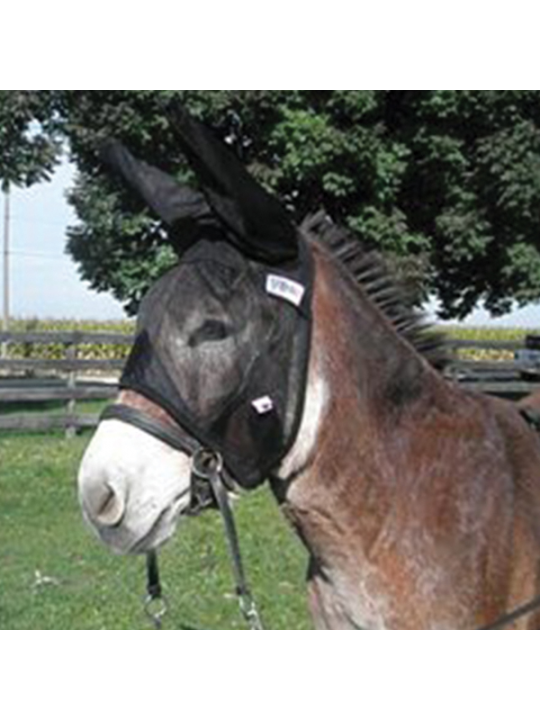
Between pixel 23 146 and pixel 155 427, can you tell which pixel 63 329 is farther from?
pixel 155 427

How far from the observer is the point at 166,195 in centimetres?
271

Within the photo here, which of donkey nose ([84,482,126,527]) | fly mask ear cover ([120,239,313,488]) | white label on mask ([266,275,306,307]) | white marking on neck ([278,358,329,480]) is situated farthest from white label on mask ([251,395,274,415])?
donkey nose ([84,482,126,527])

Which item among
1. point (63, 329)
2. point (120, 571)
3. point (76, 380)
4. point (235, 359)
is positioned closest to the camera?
point (235, 359)

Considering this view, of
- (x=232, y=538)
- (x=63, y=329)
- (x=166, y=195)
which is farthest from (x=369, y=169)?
(x=63, y=329)

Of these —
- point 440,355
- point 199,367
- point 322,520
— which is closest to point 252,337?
point 199,367

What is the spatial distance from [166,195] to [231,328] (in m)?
0.51

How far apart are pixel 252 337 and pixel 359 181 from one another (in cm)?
1639

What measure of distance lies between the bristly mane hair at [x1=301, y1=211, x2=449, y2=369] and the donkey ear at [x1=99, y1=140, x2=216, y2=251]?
0.35 meters

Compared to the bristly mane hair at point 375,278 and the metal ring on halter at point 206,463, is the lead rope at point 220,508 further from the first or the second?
the bristly mane hair at point 375,278

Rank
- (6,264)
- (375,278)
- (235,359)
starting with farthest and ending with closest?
(6,264) → (375,278) → (235,359)

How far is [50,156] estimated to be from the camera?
56.9 feet

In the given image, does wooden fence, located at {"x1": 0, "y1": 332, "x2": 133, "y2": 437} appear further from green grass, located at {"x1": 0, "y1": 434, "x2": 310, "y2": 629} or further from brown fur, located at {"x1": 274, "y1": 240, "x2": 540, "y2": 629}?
brown fur, located at {"x1": 274, "y1": 240, "x2": 540, "y2": 629}

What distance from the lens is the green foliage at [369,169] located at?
54.1 ft

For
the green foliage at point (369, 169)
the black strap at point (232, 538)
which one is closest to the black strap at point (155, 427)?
the black strap at point (232, 538)
